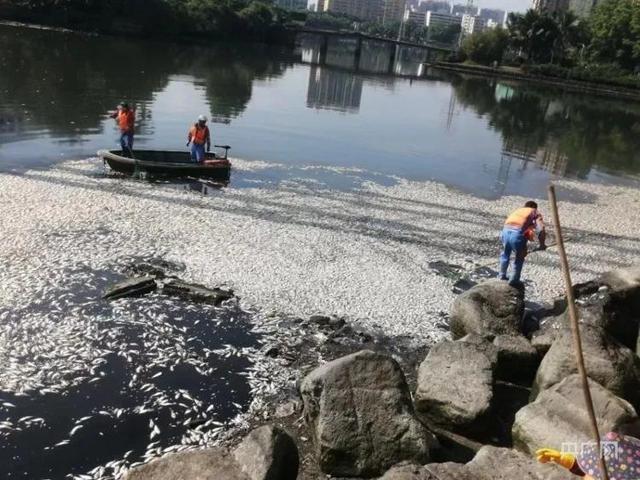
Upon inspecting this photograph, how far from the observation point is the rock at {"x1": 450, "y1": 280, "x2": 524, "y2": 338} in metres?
12.3

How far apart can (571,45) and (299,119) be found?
92.2 m

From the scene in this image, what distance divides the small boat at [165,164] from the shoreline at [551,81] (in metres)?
84.1

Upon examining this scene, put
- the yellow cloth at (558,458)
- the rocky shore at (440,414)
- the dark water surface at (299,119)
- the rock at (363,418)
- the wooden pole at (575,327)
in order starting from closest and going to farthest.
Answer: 1. the wooden pole at (575,327)
2. the yellow cloth at (558,458)
3. the rocky shore at (440,414)
4. the rock at (363,418)
5. the dark water surface at (299,119)

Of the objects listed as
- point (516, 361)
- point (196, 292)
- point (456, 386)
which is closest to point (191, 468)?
point (456, 386)

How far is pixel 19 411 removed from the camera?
925 centimetres

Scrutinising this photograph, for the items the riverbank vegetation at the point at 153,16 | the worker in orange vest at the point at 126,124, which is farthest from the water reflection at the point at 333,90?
the worker in orange vest at the point at 126,124

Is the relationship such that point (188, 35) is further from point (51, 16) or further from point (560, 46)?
point (560, 46)

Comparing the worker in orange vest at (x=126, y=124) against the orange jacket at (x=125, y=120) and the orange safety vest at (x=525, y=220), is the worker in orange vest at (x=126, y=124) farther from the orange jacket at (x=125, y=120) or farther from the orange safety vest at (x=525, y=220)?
the orange safety vest at (x=525, y=220)

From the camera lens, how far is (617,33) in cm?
10006

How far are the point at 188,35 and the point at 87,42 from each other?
84.4ft

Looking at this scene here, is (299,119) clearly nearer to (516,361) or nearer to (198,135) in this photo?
(198,135)

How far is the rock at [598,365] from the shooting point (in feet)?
33.0

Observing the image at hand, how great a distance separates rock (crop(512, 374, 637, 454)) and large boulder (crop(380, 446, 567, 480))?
118 centimetres

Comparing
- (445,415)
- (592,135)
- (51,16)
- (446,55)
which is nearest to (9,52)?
(51,16)
